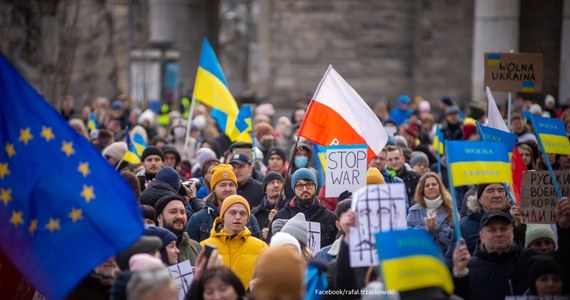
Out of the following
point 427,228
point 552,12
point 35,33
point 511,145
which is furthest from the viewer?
point 552,12

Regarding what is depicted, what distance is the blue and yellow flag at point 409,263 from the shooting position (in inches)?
279

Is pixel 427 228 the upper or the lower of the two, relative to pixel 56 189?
lower

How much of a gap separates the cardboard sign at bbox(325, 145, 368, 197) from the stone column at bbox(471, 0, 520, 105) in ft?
52.4

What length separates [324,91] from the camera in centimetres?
1126

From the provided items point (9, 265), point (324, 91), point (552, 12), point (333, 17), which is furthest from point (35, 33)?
point (9, 265)

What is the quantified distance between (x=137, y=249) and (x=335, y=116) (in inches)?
134

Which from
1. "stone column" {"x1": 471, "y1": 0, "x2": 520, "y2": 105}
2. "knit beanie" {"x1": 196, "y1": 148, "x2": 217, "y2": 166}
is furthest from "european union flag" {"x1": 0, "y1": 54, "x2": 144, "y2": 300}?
"stone column" {"x1": 471, "y1": 0, "x2": 520, "y2": 105}

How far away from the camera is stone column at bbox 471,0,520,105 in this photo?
27.1m

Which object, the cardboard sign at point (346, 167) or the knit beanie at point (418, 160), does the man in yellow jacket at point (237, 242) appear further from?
the knit beanie at point (418, 160)

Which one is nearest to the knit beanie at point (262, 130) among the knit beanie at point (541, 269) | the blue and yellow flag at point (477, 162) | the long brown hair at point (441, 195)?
the long brown hair at point (441, 195)

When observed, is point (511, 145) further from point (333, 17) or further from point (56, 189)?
point (333, 17)

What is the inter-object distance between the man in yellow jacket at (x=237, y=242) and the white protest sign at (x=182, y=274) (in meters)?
0.73

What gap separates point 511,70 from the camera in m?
14.1

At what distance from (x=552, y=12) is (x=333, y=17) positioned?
5.86 metres
